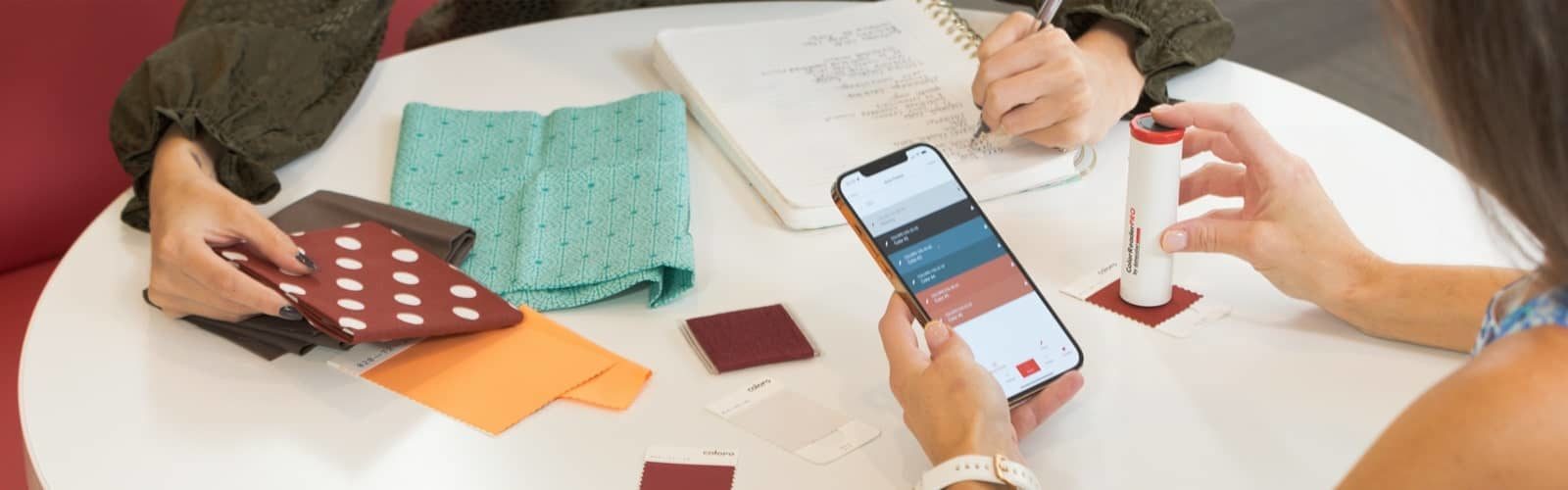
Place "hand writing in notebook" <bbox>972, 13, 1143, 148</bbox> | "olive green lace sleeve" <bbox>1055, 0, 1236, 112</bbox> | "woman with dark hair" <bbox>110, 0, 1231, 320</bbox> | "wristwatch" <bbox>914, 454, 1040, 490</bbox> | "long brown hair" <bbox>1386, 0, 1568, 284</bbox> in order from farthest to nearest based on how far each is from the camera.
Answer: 1. "olive green lace sleeve" <bbox>1055, 0, 1236, 112</bbox>
2. "hand writing in notebook" <bbox>972, 13, 1143, 148</bbox>
3. "woman with dark hair" <bbox>110, 0, 1231, 320</bbox>
4. "wristwatch" <bbox>914, 454, 1040, 490</bbox>
5. "long brown hair" <bbox>1386, 0, 1568, 284</bbox>

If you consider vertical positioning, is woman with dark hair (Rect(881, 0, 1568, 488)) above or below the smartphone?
above

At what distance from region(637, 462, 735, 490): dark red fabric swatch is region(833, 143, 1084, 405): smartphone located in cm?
15

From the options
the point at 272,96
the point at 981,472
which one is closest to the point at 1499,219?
the point at 981,472

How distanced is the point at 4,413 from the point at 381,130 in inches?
15.2

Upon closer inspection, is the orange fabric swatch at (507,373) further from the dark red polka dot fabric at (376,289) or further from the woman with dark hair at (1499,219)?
the woman with dark hair at (1499,219)

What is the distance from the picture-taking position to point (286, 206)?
1.11m

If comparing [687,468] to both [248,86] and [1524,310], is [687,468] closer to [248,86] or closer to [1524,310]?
[1524,310]

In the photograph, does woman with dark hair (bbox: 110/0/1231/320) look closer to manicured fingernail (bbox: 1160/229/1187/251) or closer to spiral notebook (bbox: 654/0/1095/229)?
spiral notebook (bbox: 654/0/1095/229)

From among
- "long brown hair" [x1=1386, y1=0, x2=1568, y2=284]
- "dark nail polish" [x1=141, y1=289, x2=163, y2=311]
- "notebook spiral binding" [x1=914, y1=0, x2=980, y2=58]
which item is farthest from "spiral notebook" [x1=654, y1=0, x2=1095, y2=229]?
"long brown hair" [x1=1386, y1=0, x2=1568, y2=284]

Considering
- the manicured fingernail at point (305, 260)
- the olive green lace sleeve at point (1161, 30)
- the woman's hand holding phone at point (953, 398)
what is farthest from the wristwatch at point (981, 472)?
the olive green lace sleeve at point (1161, 30)

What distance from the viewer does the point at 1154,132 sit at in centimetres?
90

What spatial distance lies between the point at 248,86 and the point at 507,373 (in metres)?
0.47

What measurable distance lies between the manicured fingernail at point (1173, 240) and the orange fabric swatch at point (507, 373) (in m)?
0.34

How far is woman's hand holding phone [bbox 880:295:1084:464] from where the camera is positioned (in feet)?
2.61
